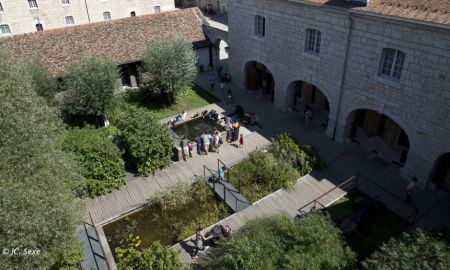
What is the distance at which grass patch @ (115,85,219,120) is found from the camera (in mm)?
25188

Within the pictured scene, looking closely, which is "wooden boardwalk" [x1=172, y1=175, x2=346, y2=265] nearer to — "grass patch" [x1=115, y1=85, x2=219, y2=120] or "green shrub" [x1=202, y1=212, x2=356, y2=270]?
"green shrub" [x1=202, y1=212, x2=356, y2=270]

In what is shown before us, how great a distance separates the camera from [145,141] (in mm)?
17516

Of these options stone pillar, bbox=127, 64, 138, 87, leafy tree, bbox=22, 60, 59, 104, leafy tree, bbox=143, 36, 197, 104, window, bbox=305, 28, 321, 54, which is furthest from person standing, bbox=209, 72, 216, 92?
leafy tree, bbox=22, 60, 59, 104

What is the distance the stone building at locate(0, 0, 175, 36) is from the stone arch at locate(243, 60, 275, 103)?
20.0 meters

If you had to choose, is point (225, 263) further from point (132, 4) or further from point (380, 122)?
point (132, 4)

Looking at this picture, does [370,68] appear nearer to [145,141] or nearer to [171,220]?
[145,141]

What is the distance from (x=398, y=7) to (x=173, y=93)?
1499cm

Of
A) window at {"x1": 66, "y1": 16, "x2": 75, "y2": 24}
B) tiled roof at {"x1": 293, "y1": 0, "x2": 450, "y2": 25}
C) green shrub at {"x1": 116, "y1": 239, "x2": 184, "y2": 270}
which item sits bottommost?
green shrub at {"x1": 116, "y1": 239, "x2": 184, "y2": 270}

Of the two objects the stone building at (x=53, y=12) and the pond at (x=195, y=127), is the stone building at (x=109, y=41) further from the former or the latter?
the stone building at (x=53, y=12)

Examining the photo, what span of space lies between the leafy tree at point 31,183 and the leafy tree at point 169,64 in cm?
969

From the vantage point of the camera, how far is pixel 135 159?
1842 centimetres

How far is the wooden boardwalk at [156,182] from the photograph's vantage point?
1632 centimetres

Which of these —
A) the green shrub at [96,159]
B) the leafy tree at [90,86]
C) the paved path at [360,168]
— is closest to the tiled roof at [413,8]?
the paved path at [360,168]

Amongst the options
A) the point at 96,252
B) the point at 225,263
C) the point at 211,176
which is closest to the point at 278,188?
the point at 211,176
